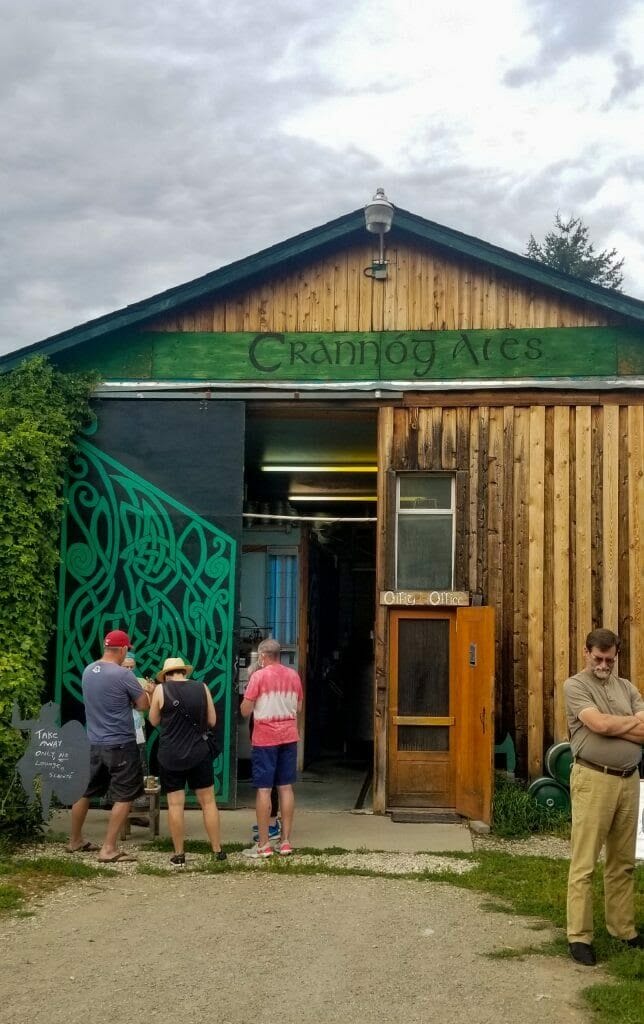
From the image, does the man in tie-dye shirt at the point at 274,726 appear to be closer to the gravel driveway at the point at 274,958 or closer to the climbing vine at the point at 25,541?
the gravel driveway at the point at 274,958

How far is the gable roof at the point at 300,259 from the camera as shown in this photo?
1070cm

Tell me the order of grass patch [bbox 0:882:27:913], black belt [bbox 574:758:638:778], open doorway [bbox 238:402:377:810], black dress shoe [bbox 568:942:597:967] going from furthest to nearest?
open doorway [bbox 238:402:377:810] < grass patch [bbox 0:882:27:913] < black belt [bbox 574:758:638:778] < black dress shoe [bbox 568:942:597:967]

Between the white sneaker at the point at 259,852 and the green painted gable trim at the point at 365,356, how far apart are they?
185 inches

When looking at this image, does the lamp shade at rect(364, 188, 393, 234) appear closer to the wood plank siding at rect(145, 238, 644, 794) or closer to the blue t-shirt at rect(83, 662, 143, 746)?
the wood plank siding at rect(145, 238, 644, 794)

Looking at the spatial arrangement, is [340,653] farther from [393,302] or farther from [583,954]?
[583,954]

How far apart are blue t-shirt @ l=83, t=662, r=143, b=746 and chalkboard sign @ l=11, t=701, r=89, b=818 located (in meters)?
0.16

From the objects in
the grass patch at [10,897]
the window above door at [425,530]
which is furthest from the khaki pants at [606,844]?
the window above door at [425,530]

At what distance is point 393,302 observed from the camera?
11.1 metres

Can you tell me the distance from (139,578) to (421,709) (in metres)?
3.10

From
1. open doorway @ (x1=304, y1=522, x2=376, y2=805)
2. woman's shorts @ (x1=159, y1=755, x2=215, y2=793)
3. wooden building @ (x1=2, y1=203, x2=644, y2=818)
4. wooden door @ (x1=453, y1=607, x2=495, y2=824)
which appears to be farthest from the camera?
open doorway @ (x1=304, y1=522, x2=376, y2=805)

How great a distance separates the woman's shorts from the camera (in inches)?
329

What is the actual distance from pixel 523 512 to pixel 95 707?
15.0 feet

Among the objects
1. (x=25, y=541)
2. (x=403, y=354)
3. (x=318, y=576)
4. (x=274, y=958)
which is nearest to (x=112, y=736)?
(x=25, y=541)

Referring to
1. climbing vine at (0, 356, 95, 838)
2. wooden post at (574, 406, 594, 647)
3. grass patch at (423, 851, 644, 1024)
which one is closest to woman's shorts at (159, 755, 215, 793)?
climbing vine at (0, 356, 95, 838)
